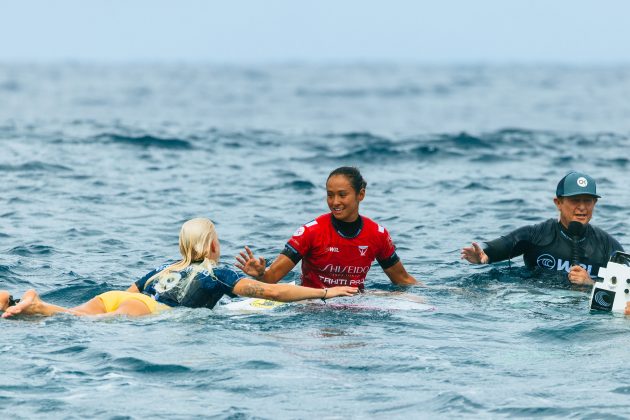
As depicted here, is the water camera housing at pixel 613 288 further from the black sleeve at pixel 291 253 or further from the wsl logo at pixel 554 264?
the black sleeve at pixel 291 253

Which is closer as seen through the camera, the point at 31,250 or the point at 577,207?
the point at 577,207

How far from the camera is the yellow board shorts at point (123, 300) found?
1165cm

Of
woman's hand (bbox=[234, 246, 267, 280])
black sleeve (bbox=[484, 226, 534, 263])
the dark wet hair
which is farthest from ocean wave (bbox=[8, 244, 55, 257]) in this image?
black sleeve (bbox=[484, 226, 534, 263])

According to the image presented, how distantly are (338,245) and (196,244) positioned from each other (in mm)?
2186

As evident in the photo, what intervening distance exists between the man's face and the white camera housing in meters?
1.72

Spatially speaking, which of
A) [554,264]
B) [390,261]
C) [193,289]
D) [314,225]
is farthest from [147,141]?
[193,289]

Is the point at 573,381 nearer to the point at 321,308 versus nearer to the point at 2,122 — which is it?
the point at 321,308

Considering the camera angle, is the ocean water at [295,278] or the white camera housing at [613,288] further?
the white camera housing at [613,288]

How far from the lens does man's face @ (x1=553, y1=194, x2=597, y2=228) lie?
1370 centimetres

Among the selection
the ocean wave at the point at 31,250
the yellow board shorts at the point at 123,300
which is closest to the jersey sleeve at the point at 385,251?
the yellow board shorts at the point at 123,300

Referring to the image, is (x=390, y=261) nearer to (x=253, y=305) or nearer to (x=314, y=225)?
(x=314, y=225)

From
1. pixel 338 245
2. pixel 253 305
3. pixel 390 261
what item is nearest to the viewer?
pixel 253 305

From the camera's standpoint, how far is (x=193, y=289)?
38.7ft

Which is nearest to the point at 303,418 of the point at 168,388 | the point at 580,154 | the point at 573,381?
the point at 168,388
